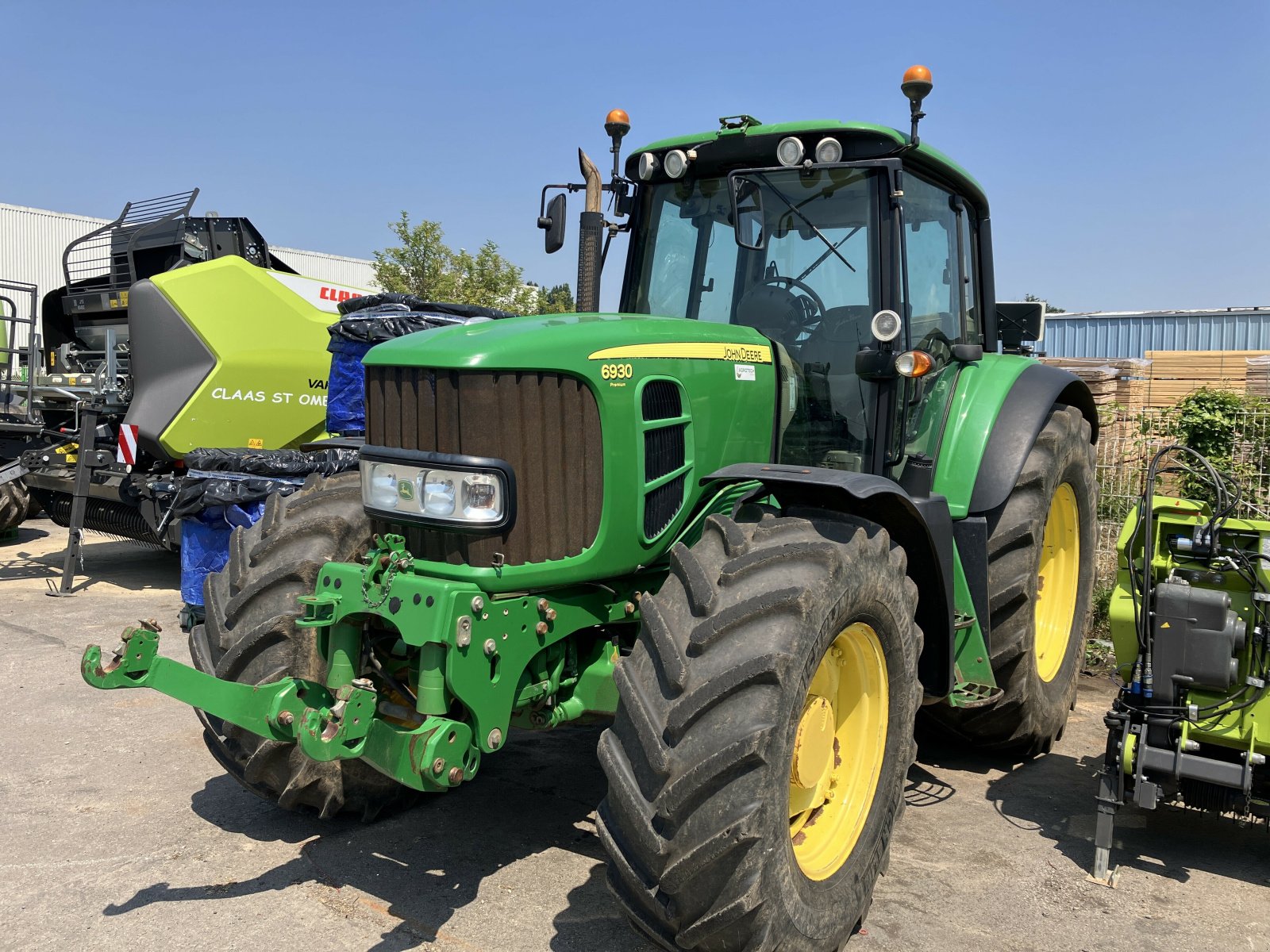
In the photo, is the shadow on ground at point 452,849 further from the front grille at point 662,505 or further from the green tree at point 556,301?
the green tree at point 556,301

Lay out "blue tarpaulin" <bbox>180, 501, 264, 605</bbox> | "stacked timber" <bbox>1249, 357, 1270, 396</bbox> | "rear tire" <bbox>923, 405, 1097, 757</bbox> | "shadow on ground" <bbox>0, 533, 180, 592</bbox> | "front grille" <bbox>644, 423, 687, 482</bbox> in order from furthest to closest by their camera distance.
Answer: "stacked timber" <bbox>1249, 357, 1270, 396</bbox>, "shadow on ground" <bbox>0, 533, 180, 592</bbox>, "blue tarpaulin" <bbox>180, 501, 264, 605</bbox>, "rear tire" <bbox>923, 405, 1097, 757</bbox>, "front grille" <bbox>644, 423, 687, 482</bbox>

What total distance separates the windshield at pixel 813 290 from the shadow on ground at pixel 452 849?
165 centimetres

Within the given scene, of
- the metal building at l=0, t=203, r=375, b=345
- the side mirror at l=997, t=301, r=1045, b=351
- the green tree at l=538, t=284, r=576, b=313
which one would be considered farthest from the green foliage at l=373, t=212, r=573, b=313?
the side mirror at l=997, t=301, r=1045, b=351

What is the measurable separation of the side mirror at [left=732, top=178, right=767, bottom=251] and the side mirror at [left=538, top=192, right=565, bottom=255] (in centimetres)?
75

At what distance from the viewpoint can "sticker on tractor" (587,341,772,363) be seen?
3.22 metres

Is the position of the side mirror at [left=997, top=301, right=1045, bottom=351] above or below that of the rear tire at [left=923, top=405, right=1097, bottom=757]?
above

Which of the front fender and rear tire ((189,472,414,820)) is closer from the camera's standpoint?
rear tire ((189,472,414,820))

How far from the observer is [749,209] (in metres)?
4.00

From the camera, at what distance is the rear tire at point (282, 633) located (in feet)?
11.2

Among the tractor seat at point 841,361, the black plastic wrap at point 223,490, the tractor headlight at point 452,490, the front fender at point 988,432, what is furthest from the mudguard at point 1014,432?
the black plastic wrap at point 223,490

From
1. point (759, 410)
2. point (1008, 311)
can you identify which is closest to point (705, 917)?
point (759, 410)

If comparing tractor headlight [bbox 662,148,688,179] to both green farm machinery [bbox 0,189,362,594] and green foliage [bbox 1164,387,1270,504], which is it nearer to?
green farm machinery [bbox 0,189,362,594]

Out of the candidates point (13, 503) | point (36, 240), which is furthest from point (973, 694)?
point (36, 240)

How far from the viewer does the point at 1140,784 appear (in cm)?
373
